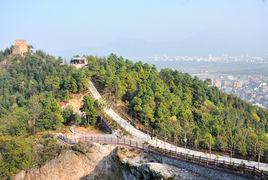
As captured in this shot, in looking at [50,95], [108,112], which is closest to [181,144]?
[108,112]

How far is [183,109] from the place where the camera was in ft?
139

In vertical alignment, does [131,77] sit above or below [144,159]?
above

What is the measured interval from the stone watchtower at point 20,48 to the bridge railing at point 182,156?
3541 cm

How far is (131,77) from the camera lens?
160 feet

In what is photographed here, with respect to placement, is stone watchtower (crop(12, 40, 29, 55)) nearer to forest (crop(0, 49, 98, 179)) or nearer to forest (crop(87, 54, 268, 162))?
forest (crop(0, 49, 98, 179))

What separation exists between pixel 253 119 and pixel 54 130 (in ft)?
80.5

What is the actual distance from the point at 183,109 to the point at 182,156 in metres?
17.3

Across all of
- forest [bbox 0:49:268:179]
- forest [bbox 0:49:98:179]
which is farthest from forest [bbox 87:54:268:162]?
forest [bbox 0:49:98:179]

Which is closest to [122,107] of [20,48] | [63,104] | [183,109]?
[63,104]

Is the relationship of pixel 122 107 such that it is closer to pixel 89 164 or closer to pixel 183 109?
pixel 183 109

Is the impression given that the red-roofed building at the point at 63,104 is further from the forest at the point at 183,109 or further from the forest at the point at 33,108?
the forest at the point at 183,109

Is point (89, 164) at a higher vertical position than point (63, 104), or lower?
lower

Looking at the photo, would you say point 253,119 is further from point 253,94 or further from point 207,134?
point 253,94

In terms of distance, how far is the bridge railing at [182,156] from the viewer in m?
20.7
